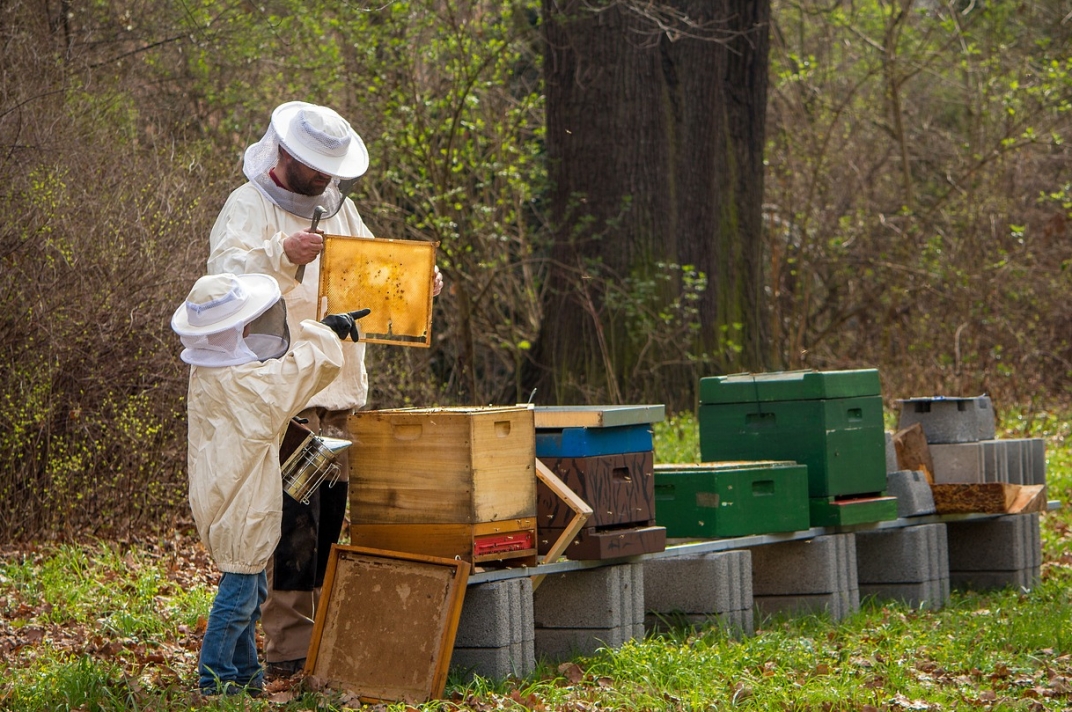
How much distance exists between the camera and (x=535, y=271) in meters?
13.2

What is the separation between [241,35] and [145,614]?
4981 mm

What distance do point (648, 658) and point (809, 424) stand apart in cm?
151

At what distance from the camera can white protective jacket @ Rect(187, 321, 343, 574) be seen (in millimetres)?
4379

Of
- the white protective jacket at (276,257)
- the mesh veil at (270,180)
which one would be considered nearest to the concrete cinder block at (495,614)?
the white protective jacket at (276,257)

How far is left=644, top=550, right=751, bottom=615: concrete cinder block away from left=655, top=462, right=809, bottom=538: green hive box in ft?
0.39

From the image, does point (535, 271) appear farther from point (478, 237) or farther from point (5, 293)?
point (5, 293)

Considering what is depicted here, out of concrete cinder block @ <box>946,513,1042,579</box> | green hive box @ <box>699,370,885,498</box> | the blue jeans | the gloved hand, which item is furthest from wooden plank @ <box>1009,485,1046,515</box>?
the blue jeans

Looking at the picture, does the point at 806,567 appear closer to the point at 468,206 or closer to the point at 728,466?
the point at 728,466

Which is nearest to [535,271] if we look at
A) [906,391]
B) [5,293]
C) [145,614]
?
[906,391]

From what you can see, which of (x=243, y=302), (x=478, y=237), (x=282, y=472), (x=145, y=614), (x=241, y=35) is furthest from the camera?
(x=478, y=237)

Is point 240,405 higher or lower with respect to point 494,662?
higher

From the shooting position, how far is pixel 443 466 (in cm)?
473

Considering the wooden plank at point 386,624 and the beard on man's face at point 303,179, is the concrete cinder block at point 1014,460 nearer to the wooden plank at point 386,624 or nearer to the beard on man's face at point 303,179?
A: the wooden plank at point 386,624

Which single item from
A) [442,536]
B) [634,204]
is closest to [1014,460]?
[442,536]
